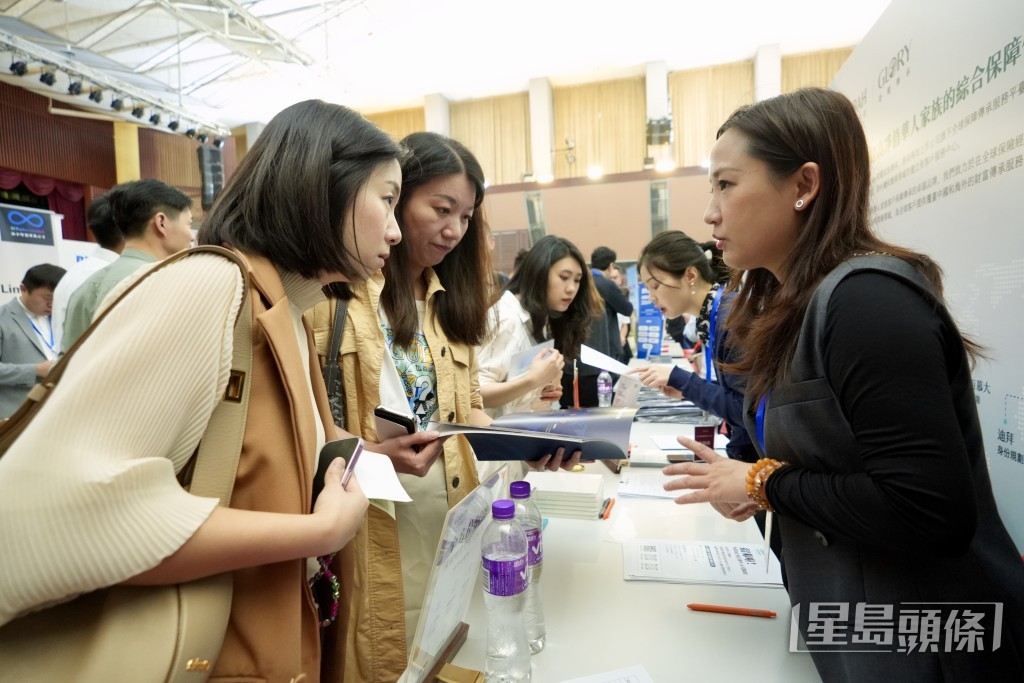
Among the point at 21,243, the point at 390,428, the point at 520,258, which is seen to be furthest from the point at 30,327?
the point at 390,428

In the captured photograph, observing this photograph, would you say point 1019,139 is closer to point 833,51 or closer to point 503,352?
point 503,352

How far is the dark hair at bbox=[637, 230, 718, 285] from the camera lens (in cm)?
268

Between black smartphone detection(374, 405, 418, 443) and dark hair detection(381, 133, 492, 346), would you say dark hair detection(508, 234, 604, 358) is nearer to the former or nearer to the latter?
dark hair detection(381, 133, 492, 346)

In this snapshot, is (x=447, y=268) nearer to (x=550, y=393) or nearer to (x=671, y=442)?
(x=550, y=393)

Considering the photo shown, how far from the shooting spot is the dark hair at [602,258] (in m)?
5.62

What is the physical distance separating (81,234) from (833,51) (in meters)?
12.2

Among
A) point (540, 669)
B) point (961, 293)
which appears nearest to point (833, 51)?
point (961, 293)

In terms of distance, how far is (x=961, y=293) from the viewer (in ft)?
4.83

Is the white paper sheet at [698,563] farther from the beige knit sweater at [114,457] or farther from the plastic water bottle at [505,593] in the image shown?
the beige knit sweater at [114,457]

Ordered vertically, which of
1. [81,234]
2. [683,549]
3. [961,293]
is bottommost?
[683,549]

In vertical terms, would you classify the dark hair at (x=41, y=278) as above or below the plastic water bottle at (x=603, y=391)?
above

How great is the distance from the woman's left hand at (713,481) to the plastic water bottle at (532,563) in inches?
9.9

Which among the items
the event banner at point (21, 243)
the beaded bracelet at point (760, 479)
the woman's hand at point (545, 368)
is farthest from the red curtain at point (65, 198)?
the beaded bracelet at point (760, 479)

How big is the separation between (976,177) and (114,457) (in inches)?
72.8
